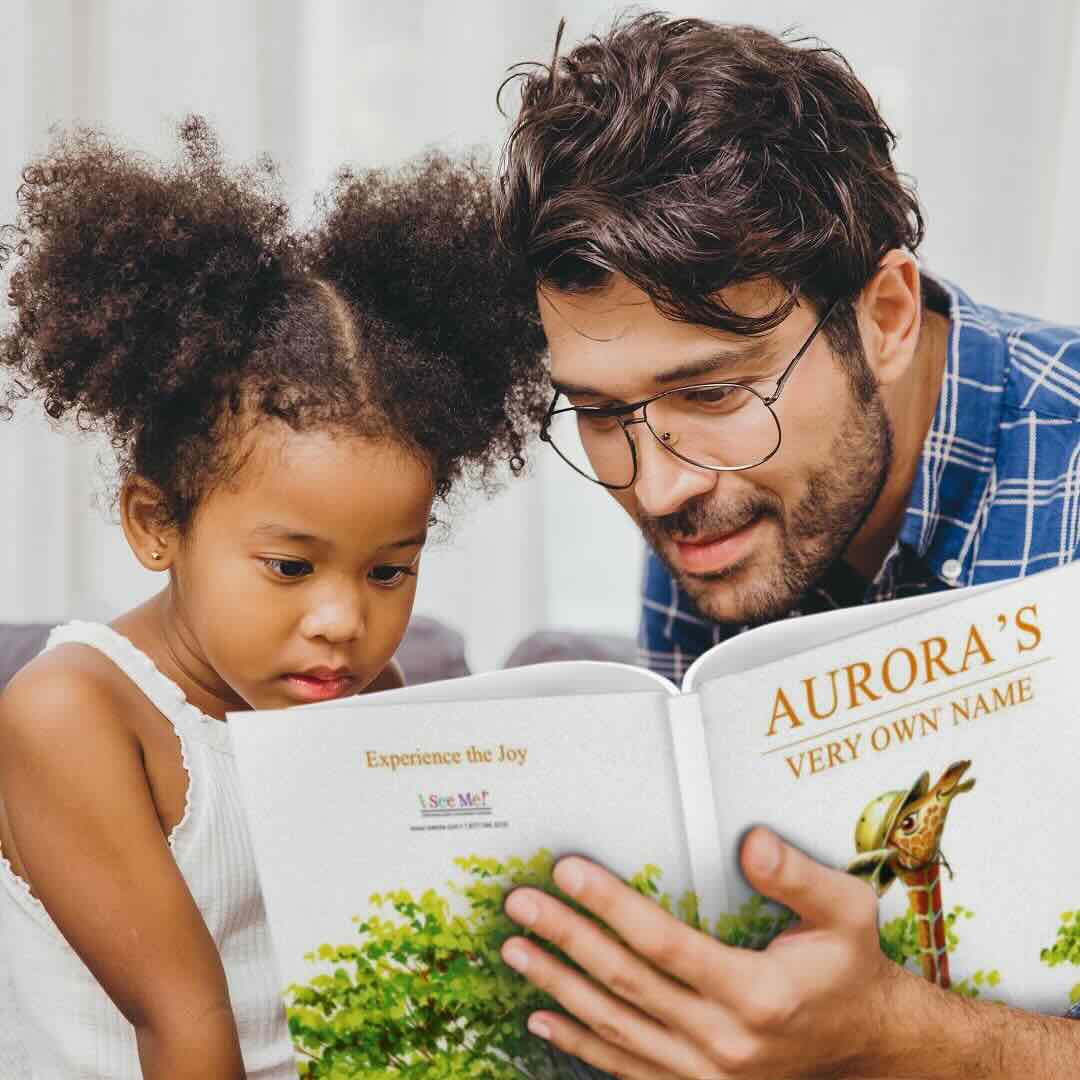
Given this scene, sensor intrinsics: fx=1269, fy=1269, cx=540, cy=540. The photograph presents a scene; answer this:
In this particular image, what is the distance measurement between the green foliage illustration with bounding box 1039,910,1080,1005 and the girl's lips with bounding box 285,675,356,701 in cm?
61

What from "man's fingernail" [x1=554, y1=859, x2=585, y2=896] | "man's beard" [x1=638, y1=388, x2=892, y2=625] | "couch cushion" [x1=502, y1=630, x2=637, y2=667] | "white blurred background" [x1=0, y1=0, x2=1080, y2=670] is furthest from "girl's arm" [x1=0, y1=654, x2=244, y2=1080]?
"white blurred background" [x1=0, y1=0, x2=1080, y2=670]

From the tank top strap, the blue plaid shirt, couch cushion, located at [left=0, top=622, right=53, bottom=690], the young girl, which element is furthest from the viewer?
couch cushion, located at [left=0, top=622, right=53, bottom=690]

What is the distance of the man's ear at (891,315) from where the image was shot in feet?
4.27

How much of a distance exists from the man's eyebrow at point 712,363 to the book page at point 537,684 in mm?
382

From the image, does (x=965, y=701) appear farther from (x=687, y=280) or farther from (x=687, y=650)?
(x=687, y=650)

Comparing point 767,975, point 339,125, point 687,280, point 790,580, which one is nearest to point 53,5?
point 339,125

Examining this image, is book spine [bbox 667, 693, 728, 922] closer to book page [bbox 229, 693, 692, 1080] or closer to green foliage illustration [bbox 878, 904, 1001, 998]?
book page [bbox 229, 693, 692, 1080]

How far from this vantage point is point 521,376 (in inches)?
52.3

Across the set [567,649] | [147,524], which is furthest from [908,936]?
[567,649]

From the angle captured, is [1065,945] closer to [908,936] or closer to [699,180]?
Answer: [908,936]

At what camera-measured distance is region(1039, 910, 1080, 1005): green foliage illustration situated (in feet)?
3.06

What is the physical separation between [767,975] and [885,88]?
161 centimetres

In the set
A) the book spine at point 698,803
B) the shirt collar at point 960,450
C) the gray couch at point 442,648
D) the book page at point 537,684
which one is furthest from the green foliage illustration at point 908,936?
the gray couch at point 442,648

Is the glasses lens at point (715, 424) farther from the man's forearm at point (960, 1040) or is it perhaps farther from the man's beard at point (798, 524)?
the man's forearm at point (960, 1040)
